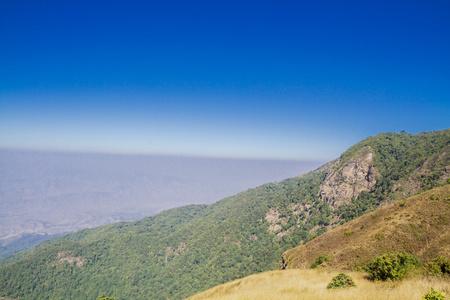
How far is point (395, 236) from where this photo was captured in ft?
78.2

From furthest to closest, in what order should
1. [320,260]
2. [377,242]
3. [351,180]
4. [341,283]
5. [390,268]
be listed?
[351,180] → [320,260] → [377,242] → [341,283] → [390,268]

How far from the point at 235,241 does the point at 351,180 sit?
223 feet

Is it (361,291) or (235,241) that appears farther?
(235,241)

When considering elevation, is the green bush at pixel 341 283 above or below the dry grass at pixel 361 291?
below

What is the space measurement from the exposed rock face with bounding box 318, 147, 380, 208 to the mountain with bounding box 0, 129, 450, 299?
378mm

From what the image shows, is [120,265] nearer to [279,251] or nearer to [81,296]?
[81,296]

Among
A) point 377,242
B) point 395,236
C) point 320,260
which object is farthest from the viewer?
point 320,260

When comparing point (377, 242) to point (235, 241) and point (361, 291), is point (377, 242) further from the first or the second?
point (235, 241)

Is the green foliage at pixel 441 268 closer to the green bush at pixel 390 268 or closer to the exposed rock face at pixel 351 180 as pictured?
the green bush at pixel 390 268

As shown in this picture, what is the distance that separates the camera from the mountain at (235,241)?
76.3 metres

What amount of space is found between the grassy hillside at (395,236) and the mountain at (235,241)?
132 feet

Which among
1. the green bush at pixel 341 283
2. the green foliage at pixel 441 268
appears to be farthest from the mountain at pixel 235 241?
the green bush at pixel 341 283

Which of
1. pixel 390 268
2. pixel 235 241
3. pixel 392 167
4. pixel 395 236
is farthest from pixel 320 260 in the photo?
pixel 235 241

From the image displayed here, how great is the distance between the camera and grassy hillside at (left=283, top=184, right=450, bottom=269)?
20.5 metres
